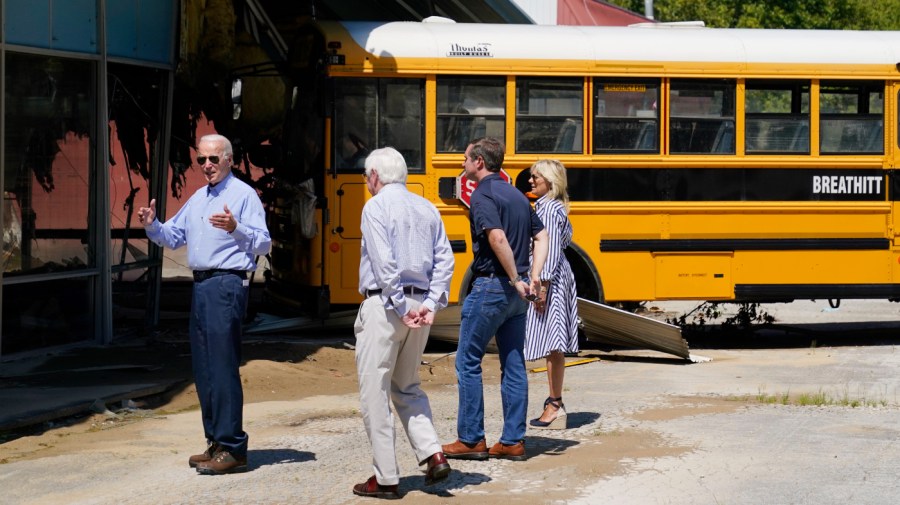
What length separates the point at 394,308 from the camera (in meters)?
6.56

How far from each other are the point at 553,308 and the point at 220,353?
2336mm

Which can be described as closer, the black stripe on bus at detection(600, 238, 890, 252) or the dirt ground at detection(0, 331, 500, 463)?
the dirt ground at detection(0, 331, 500, 463)

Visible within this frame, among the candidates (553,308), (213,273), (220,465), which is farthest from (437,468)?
(553,308)

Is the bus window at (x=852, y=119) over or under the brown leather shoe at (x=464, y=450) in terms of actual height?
over

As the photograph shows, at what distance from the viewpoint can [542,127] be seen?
514 inches

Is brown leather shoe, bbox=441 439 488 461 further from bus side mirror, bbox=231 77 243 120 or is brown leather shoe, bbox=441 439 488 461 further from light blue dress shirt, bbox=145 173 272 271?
bus side mirror, bbox=231 77 243 120

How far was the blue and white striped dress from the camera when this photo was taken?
27.7 ft

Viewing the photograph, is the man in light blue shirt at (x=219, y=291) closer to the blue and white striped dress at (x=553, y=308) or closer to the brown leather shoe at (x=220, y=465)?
the brown leather shoe at (x=220, y=465)

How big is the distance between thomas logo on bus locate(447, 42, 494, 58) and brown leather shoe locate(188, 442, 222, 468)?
646 centimetres

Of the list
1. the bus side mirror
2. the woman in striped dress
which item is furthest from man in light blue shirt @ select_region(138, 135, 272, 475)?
the bus side mirror

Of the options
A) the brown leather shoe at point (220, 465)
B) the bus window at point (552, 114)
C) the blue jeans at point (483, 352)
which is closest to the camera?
the brown leather shoe at point (220, 465)

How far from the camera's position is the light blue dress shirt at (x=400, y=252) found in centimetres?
657

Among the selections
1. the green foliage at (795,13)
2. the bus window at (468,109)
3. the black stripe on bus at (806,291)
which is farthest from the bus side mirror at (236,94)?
the green foliage at (795,13)

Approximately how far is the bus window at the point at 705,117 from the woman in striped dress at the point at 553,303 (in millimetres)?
4817
